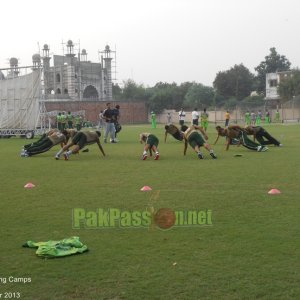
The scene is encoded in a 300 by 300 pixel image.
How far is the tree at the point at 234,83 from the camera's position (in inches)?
3814

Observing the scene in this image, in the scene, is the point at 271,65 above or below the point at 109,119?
above

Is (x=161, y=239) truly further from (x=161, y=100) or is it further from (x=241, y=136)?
(x=161, y=100)

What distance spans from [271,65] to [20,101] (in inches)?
3261

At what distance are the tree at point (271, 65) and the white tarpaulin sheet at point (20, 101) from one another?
7603 centimetres

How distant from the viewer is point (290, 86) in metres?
78.6

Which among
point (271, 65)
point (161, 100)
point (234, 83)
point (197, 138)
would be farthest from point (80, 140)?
point (271, 65)

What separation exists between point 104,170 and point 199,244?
771cm

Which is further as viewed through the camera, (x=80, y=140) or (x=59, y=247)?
(x=80, y=140)

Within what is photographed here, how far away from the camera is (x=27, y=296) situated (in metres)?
4.52

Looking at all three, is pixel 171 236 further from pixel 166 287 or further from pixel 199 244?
pixel 166 287

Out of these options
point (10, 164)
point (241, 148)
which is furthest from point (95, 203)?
point (241, 148)

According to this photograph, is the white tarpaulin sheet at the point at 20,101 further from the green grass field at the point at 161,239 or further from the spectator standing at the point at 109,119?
the green grass field at the point at 161,239

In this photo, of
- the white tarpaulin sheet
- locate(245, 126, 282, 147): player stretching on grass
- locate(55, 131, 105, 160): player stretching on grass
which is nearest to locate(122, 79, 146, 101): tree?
the white tarpaulin sheet

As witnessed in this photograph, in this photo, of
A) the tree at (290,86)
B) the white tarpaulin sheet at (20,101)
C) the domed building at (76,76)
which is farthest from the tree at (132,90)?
the white tarpaulin sheet at (20,101)
